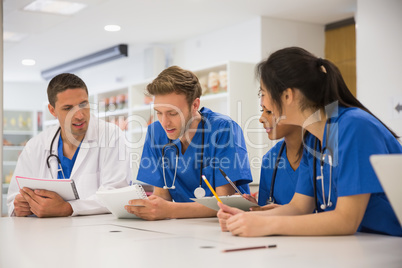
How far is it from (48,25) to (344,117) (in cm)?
479

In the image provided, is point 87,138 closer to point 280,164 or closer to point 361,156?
point 280,164

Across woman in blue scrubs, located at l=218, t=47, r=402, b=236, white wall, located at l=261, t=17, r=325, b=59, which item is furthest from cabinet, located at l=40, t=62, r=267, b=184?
woman in blue scrubs, located at l=218, t=47, r=402, b=236

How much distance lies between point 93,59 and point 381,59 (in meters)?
4.48

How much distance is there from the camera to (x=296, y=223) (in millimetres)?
1454

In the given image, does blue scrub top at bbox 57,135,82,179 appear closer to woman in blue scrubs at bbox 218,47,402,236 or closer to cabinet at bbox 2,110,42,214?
woman in blue scrubs at bbox 218,47,402,236

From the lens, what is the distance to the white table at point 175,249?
3.72 ft

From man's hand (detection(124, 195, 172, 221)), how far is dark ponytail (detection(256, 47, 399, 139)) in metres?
0.68

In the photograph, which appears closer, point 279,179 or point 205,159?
point 279,179

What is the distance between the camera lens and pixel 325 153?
161 centimetres

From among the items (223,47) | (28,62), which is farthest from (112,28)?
(28,62)

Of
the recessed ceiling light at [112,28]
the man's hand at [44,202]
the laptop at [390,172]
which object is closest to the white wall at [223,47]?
the recessed ceiling light at [112,28]

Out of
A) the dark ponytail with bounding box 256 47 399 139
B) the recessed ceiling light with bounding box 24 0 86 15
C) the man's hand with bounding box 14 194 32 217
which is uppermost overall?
the recessed ceiling light with bounding box 24 0 86 15

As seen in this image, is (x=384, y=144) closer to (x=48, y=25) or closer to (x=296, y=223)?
(x=296, y=223)

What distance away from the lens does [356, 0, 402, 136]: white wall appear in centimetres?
390
